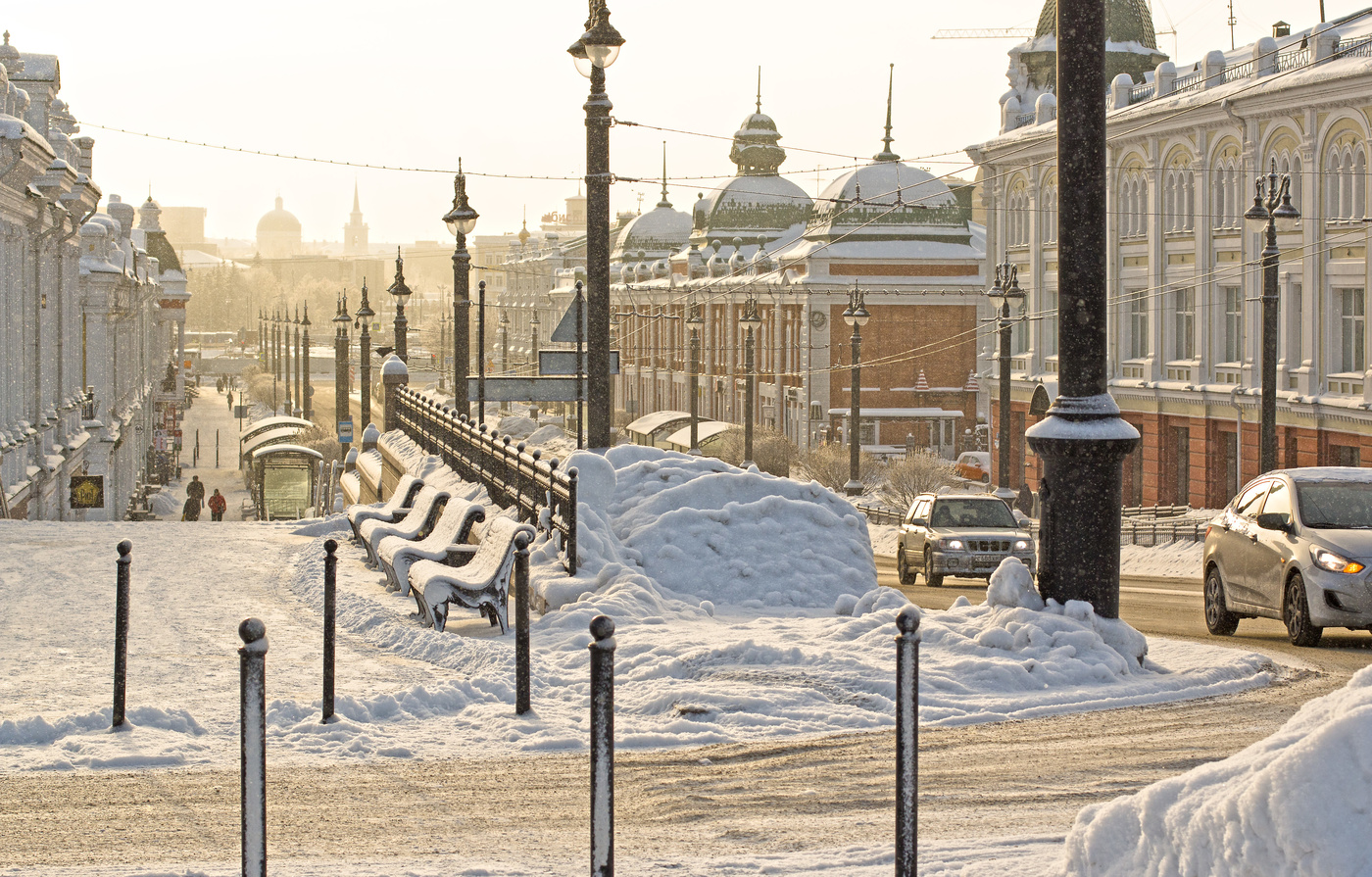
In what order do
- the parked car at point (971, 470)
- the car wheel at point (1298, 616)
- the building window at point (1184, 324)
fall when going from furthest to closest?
the parked car at point (971, 470) < the building window at point (1184, 324) < the car wheel at point (1298, 616)

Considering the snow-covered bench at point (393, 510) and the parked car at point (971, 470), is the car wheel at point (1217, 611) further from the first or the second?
the parked car at point (971, 470)

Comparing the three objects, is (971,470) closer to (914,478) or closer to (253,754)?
(914,478)

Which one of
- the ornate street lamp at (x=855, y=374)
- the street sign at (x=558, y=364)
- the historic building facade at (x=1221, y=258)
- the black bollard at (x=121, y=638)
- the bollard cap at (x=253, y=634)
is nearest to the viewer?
the bollard cap at (x=253, y=634)

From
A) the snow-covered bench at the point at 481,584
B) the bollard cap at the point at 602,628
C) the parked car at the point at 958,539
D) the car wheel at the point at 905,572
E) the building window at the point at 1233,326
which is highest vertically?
the building window at the point at 1233,326

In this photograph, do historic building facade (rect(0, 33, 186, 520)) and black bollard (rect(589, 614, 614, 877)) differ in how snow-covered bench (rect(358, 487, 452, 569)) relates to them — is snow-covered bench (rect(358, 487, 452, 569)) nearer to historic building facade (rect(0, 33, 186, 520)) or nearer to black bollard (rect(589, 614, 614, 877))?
black bollard (rect(589, 614, 614, 877))

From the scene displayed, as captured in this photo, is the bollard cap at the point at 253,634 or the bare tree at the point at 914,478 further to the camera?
the bare tree at the point at 914,478

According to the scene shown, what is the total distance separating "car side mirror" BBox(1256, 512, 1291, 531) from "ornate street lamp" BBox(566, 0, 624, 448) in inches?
250

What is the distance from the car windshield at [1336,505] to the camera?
12.7m

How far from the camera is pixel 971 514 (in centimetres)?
2434

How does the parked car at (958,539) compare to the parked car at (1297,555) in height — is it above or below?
below

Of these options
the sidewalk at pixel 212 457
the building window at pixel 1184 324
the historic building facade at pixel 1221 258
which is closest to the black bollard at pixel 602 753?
the historic building facade at pixel 1221 258

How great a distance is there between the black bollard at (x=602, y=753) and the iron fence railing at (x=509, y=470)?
699 centimetres

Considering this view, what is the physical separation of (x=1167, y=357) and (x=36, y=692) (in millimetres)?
37515

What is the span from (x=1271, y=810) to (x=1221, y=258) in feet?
125
